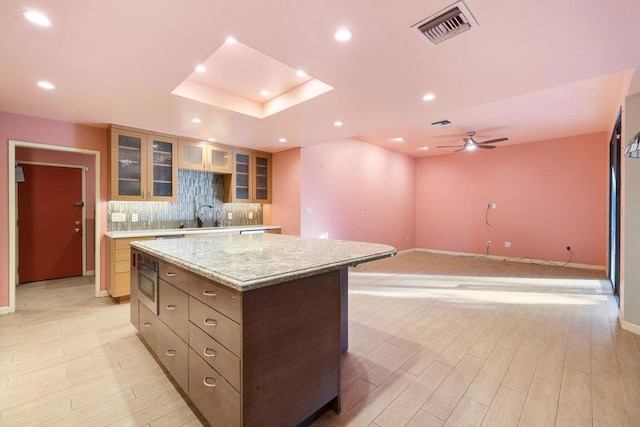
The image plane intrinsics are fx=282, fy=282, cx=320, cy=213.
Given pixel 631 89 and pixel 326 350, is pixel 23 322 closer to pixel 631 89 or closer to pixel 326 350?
pixel 326 350

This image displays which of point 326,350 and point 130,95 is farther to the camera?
point 130,95

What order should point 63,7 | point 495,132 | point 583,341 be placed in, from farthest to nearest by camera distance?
point 495,132, point 583,341, point 63,7

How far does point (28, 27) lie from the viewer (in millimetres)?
1775

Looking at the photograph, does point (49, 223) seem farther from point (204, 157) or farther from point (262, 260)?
point (262, 260)

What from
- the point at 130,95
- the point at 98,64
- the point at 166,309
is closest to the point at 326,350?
the point at 166,309

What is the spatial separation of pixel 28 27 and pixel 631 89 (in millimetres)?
4864

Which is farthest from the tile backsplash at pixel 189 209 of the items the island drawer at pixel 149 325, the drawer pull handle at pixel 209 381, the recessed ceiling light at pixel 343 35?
the recessed ceiling light at pixel 343 35

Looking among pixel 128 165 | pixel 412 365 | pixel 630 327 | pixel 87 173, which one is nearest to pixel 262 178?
pixel 128 165

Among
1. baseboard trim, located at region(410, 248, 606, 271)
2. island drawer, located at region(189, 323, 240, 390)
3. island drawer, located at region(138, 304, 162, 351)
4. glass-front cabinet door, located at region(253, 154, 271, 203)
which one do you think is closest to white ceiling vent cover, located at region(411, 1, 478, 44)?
island drawer, located at region(189, 323, 240, 390)

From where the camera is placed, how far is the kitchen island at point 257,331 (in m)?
1.26

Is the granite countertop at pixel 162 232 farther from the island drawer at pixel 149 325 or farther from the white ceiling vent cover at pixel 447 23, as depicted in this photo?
the white ceiling vent cover at pixel 447 23

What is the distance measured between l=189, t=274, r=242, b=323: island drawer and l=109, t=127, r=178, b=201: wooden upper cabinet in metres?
3.07

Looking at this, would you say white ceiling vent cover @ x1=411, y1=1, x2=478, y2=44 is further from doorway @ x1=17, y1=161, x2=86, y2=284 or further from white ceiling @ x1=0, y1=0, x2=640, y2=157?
doorway @ x1=17, y1=161, x2=86, y2=284

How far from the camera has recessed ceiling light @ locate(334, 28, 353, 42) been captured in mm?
1812
